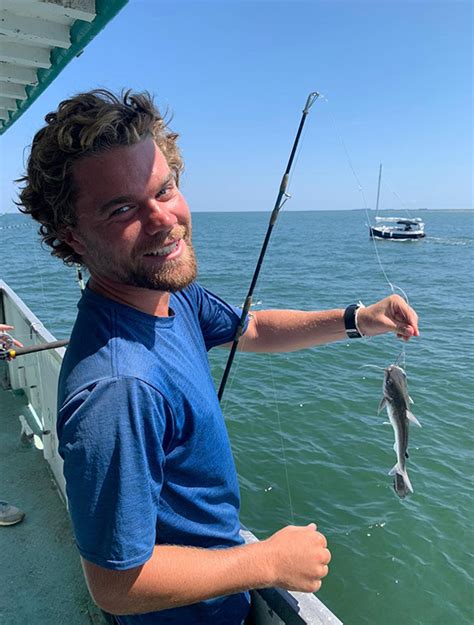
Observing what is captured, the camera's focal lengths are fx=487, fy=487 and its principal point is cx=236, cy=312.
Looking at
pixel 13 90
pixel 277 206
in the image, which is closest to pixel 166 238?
pixel 277 206

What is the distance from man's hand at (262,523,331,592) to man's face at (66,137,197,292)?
2.68ft

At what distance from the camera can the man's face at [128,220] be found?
140cm

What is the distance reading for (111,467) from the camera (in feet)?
3.63

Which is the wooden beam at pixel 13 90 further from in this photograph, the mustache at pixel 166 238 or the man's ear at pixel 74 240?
the mustache at pixel 166 238

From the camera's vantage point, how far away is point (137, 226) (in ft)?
4.72

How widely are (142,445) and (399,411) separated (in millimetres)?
2520

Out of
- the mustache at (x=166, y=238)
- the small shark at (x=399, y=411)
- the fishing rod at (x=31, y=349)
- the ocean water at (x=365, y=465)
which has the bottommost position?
the ocean water at (x=365, y=465)

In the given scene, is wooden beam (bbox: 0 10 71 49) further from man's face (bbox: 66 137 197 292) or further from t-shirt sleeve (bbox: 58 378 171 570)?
t-shirt sleeve (bbox: 58 378 171 570)

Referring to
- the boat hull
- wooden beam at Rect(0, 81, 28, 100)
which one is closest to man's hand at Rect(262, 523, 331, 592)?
Result: wooden beam at Rect(0, 81, 28, 100)

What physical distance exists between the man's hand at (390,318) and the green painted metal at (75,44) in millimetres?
2066

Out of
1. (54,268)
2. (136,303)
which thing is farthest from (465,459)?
(54,268)

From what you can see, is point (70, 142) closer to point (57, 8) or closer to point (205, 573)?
point (205, 573)

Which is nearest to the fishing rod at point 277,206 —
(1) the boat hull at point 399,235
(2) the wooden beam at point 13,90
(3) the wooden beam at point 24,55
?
(3) the wooden beam at point 24,55

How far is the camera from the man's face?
1398 mm
